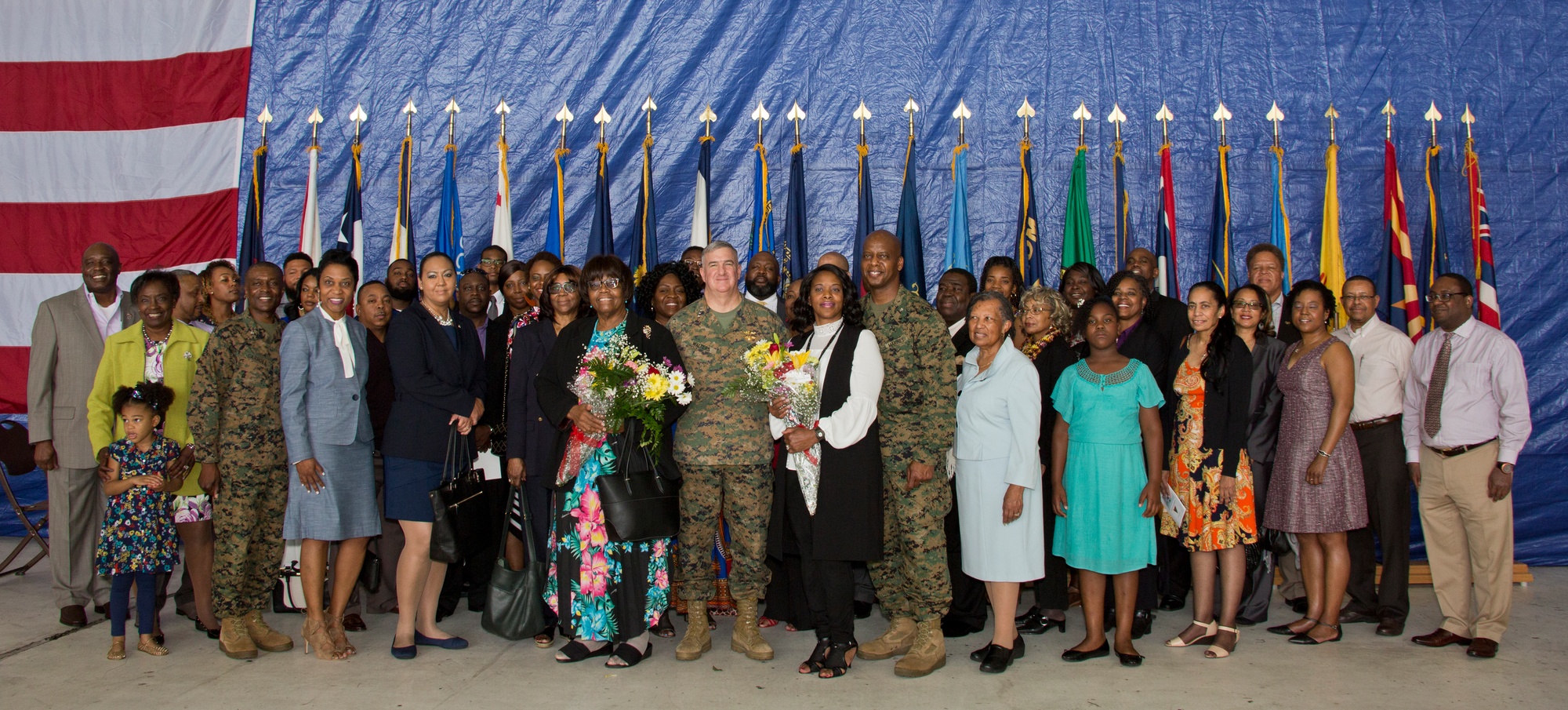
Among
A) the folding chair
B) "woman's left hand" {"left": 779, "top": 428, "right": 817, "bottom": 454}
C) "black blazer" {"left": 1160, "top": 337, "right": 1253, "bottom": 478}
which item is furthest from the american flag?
the folding chair

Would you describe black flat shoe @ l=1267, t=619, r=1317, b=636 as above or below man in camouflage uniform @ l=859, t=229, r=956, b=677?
below

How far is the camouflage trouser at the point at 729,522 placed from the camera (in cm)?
392

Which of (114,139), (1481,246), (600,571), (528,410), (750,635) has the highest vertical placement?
(114,139)

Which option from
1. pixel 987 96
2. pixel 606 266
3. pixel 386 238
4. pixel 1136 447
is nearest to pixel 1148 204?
pixel 987 96

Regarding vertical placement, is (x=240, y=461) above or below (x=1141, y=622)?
above

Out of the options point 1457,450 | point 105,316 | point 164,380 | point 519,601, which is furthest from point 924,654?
point 105,316

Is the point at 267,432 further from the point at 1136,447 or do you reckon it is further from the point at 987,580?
the point at 1136,447

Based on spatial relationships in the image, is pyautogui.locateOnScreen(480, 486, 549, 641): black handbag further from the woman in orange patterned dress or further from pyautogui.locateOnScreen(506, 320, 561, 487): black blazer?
the woman in orange patterned dress

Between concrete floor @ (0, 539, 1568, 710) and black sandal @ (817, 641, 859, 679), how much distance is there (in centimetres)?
5

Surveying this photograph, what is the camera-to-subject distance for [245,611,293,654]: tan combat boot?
4.20 metres

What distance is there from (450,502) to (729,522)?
117 cm

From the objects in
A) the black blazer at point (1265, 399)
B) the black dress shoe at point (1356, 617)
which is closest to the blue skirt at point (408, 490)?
the black blazer at point (1265, 399)

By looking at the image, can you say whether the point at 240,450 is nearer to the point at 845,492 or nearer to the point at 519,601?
the point at 519,601

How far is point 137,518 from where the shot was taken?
13.4 feet
